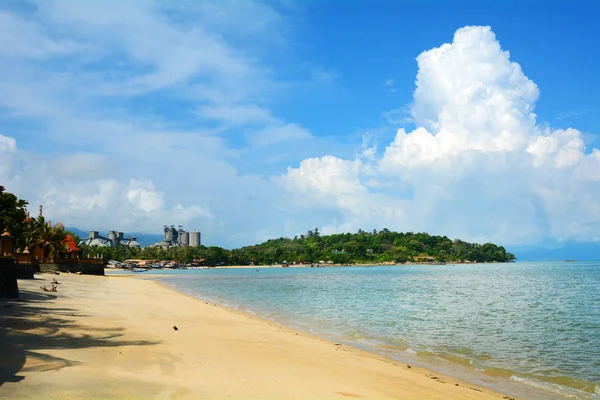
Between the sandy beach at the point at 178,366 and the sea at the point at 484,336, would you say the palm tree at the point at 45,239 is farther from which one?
the sandy beach at the point at 178,366

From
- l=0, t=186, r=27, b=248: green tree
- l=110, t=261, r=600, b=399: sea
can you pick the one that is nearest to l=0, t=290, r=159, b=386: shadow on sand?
l=110, t=261, r=600, b=399: sea

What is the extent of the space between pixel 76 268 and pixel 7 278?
6058 centimetres

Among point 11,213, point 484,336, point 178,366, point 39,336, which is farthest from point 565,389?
point 11,213

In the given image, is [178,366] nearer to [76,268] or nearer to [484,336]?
[484,336]

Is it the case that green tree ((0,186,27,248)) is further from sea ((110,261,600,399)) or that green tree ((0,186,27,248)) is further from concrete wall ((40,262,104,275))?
sea ((110,261,600,399))

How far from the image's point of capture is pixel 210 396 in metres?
9.50

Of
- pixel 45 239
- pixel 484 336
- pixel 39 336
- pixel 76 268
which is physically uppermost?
pixel 45 239

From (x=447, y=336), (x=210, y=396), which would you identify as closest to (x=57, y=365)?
(x=210, y=396)

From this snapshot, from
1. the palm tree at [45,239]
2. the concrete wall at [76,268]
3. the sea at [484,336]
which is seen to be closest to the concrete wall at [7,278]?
the sea at [484,336]

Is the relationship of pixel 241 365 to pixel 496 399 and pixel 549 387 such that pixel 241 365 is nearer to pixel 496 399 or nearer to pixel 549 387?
pixel 496 399

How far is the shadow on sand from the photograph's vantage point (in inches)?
414

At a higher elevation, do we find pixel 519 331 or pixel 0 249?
pixel 0 249

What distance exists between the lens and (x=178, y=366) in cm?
1224

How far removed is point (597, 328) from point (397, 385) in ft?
73.4
